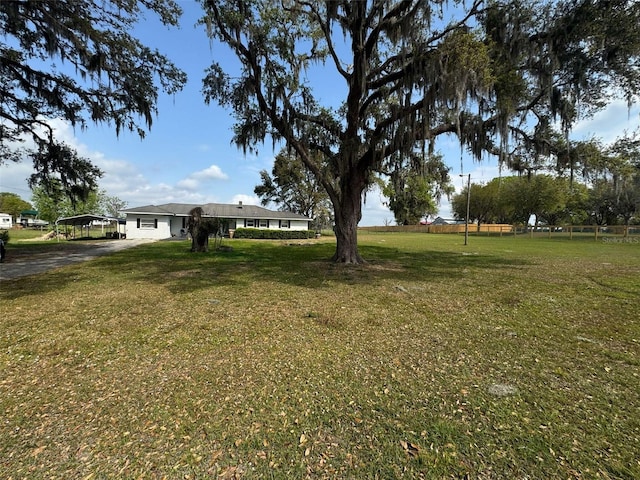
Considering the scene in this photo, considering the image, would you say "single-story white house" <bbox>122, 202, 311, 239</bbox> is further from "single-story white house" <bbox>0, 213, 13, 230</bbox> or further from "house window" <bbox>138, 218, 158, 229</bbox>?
"single-story white house" <bbox>0, 213, 13, 230</bbox>

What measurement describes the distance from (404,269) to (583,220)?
53584mm

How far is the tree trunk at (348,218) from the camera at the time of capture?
10.1 metres

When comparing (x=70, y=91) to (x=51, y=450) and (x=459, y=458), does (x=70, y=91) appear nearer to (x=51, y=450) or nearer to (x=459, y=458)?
(x=51, y=450)

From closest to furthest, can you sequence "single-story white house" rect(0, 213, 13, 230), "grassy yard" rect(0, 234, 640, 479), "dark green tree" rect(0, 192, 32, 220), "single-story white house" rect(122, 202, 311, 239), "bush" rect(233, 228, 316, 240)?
"grassy yard" rect(0, 234, 640, 479)
"single-story white house" rect(122, 202, 311, 239)
"bush" rect(233, 228, 316, 240)
"single-story white house" rect(0, 213, 13, 230)
"dark green tree" rect(0, 192, 32, 220)

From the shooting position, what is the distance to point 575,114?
7629mm

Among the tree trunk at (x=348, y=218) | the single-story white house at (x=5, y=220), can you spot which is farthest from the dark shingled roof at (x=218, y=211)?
the single-story white house at (x=5, y=220)

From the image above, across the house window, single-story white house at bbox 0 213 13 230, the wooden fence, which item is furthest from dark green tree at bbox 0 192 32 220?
the wooden fence

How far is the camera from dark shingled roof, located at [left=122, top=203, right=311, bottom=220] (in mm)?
26250

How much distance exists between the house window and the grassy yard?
72.6ft

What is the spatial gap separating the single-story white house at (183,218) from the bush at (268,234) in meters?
1.63

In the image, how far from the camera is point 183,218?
1095 inches

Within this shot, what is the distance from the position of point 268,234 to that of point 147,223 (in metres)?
10.6

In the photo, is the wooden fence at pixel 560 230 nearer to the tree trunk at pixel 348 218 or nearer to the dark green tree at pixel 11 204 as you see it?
the tree trunk at pixel 348 218

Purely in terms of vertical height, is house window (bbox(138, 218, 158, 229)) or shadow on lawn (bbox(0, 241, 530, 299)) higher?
house window (bbox(138, 218, 158, 229))
